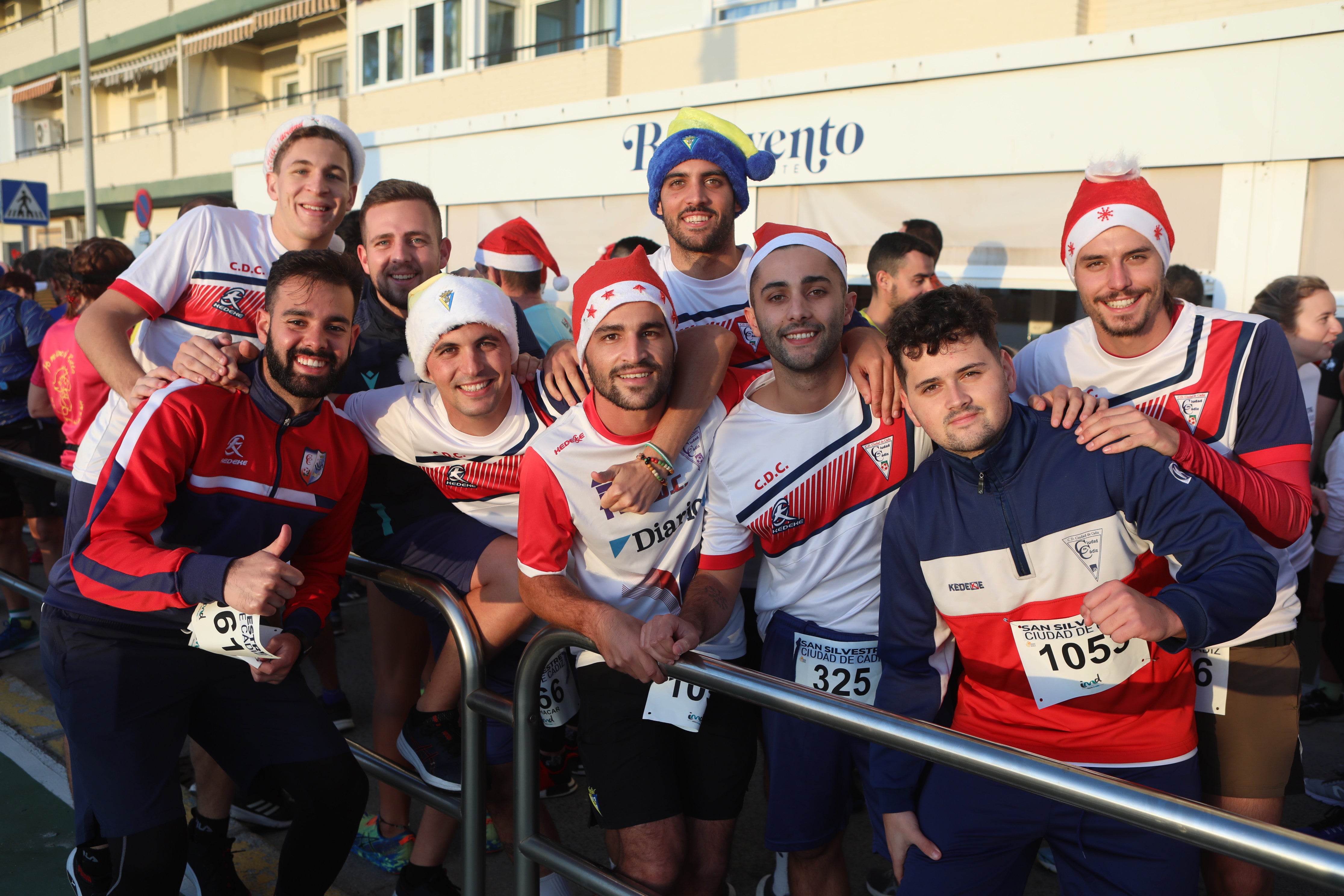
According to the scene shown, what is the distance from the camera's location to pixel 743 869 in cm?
349

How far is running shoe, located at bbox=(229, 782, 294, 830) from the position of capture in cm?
362

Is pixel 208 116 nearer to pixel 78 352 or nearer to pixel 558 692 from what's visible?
pixel 78 352

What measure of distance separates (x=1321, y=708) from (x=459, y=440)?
4608mm

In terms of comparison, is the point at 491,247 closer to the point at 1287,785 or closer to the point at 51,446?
the point at 51,446

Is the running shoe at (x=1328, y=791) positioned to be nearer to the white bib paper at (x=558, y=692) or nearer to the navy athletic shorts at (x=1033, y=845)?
the navy athletic shorts at (x=1033, y=845)

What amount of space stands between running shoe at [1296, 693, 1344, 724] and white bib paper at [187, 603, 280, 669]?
4938mm

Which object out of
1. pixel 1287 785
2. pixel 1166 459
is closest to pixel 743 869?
pixel 1287 785

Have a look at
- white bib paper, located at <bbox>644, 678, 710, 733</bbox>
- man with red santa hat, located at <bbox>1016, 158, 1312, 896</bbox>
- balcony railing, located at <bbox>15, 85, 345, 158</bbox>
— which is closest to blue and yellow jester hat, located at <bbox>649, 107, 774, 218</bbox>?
man with red santa hat, located at <bbox>1016, 158, 1312, 896</bbox>

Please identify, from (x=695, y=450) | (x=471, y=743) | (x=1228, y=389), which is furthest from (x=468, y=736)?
(x=1228, y=389)

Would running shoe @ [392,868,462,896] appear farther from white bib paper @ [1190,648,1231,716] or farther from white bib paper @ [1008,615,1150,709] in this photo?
white bib paper @ [1190,648,1231,716]

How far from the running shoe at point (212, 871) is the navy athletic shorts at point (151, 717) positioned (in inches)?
17.8

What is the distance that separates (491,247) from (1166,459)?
158 inches

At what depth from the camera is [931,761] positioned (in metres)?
1.88

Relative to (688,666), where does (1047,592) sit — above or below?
above
